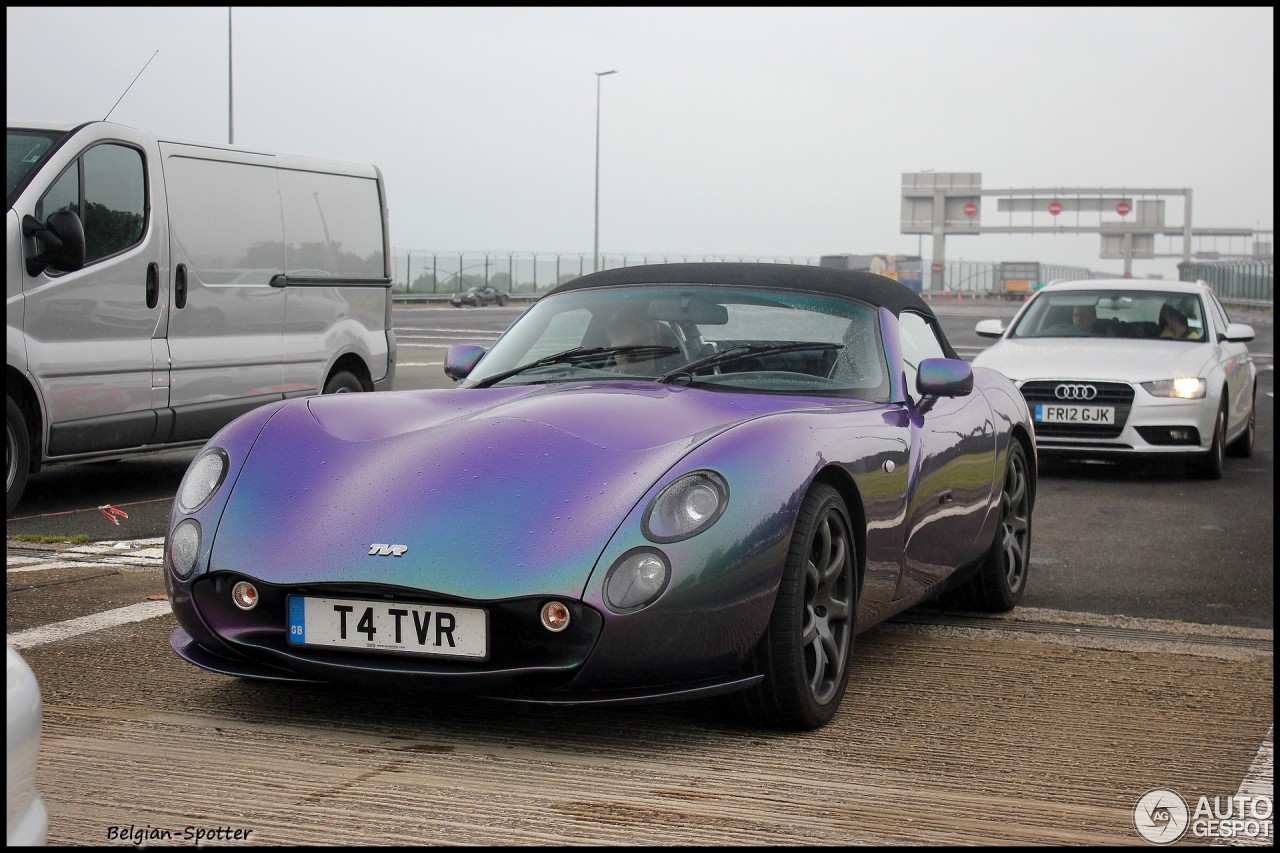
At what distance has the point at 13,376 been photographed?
809cm

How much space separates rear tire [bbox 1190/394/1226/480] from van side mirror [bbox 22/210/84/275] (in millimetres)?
7483

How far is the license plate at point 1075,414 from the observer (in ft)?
35.2

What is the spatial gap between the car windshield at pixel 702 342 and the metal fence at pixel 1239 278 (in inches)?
2460

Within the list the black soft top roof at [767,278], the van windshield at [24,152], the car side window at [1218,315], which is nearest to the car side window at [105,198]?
the van windshield at [24,152]

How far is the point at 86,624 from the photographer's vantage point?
17.3 feet

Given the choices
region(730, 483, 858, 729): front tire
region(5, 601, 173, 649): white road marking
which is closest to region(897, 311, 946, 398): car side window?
region(730, 483, 858, 729): front tire

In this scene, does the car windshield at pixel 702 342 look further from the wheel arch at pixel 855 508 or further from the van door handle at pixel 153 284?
the van door handle at pixel 153 284

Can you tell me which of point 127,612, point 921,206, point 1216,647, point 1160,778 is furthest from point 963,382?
point 921,206

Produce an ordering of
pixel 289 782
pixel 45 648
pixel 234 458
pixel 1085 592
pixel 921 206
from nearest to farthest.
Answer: pixel 289 782, pixel 234 458, pixel 45 648, pixel 1085 592, pixel 921 206

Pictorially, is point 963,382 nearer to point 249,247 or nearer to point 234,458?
point 234,458

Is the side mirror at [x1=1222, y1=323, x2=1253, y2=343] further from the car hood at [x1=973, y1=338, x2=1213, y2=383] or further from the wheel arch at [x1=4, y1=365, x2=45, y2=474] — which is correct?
the wheel arch at [x1=4, y1=365, x2=45, y2=474]

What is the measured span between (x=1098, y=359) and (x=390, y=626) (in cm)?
846

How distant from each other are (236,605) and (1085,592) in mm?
4012

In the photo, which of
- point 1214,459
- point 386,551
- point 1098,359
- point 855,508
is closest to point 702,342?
point 855,508
